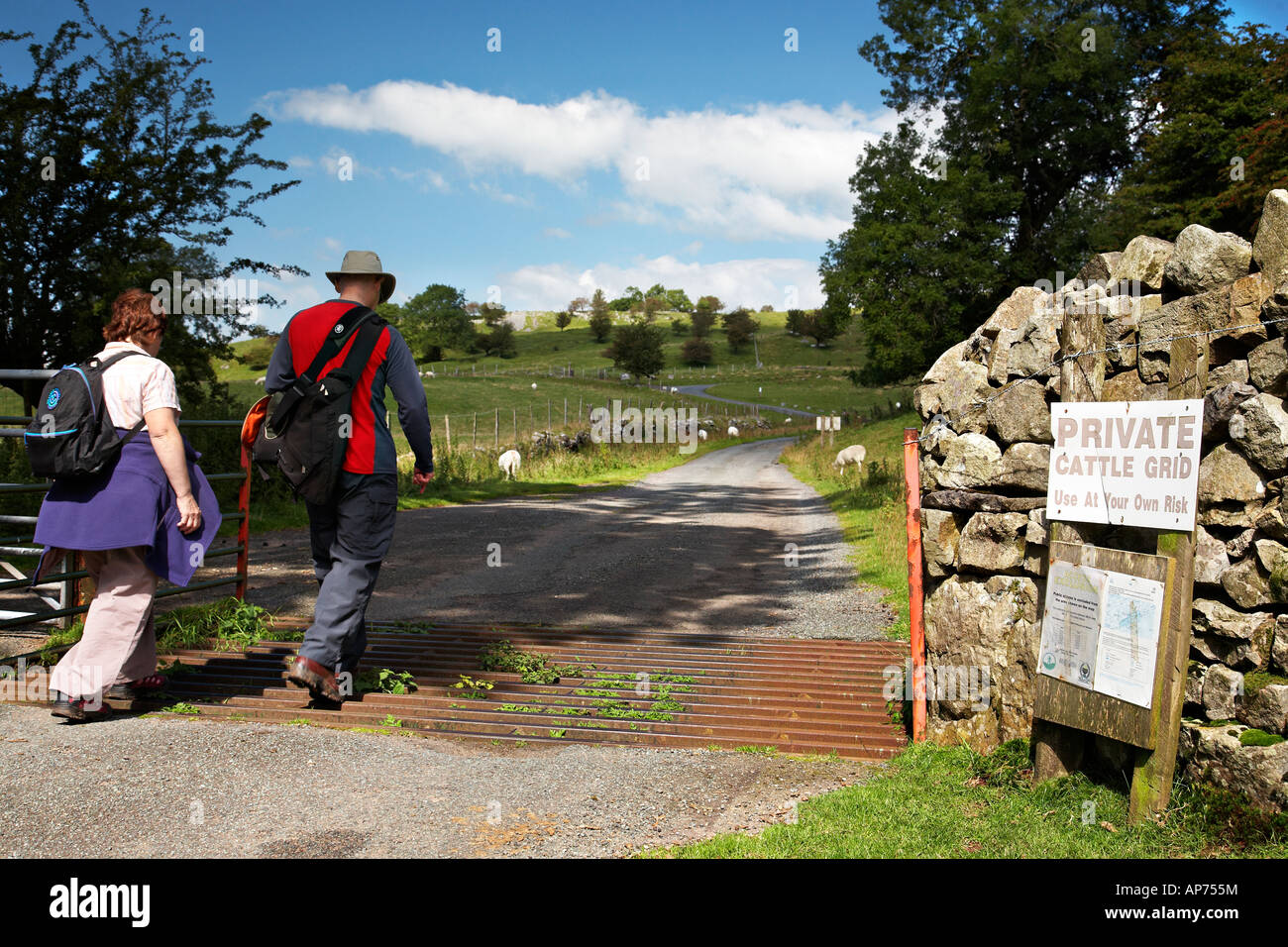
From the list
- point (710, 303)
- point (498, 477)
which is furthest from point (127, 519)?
point (710, 303)

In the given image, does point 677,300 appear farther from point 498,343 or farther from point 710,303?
point 498,343

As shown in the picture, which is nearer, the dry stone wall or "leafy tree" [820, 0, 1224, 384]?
the dry stone wall

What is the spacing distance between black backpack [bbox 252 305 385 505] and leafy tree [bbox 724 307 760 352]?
412 ft

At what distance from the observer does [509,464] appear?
2595 cm

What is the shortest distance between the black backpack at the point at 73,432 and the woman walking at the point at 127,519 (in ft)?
0.20

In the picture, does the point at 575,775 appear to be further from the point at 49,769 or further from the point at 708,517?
the point at 708,517

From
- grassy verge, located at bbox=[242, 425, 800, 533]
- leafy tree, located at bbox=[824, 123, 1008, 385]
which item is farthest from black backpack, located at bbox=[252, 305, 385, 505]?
leafy tree, located at bbox=[824, 123, 1008, 385]

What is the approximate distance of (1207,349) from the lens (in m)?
3.84

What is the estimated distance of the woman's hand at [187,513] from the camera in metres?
4.88

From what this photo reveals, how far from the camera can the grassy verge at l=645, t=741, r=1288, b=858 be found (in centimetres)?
353

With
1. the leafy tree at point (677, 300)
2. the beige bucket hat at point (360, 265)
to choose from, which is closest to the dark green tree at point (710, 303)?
the leafy tree at point (677, 300)

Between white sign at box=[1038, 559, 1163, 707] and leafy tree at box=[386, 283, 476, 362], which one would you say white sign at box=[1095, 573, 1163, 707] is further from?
leafy tree at box=[386, 283, 476, 362]

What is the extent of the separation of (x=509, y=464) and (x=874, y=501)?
11185 mm

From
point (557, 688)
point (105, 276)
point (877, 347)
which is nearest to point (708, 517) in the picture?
point (105, 276)
